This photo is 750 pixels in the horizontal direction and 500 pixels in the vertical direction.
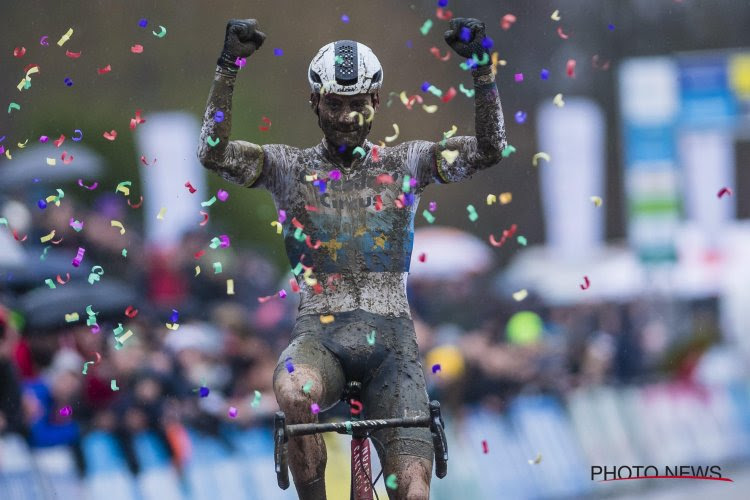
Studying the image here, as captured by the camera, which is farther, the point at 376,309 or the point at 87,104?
the point at 87,104

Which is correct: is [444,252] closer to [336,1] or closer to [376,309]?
[336,1]

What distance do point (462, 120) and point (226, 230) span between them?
180 cm

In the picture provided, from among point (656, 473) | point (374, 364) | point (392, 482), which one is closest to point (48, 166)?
point (374, 364)

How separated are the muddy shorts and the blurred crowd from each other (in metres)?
3.16

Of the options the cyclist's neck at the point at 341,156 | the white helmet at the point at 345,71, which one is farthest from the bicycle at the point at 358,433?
the white helmet at the point at 345,71

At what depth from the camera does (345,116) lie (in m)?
5.62

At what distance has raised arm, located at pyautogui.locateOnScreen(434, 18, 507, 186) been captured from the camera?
5453 millimetres

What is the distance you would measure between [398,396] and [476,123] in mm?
1169

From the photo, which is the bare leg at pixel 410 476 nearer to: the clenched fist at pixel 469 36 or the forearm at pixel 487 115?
the forearm at pixel 487 115

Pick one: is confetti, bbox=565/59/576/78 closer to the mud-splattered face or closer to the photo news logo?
the photo news logo

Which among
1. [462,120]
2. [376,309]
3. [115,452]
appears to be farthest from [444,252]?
[376,309]

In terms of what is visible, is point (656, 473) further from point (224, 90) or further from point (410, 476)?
point (224, 90)

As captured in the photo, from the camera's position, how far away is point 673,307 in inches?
405

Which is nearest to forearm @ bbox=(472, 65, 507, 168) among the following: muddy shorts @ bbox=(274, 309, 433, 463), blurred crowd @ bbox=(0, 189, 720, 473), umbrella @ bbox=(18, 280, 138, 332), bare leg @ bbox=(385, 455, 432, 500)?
muddy shorts @ bbox=(274, 309, 433, 463)
